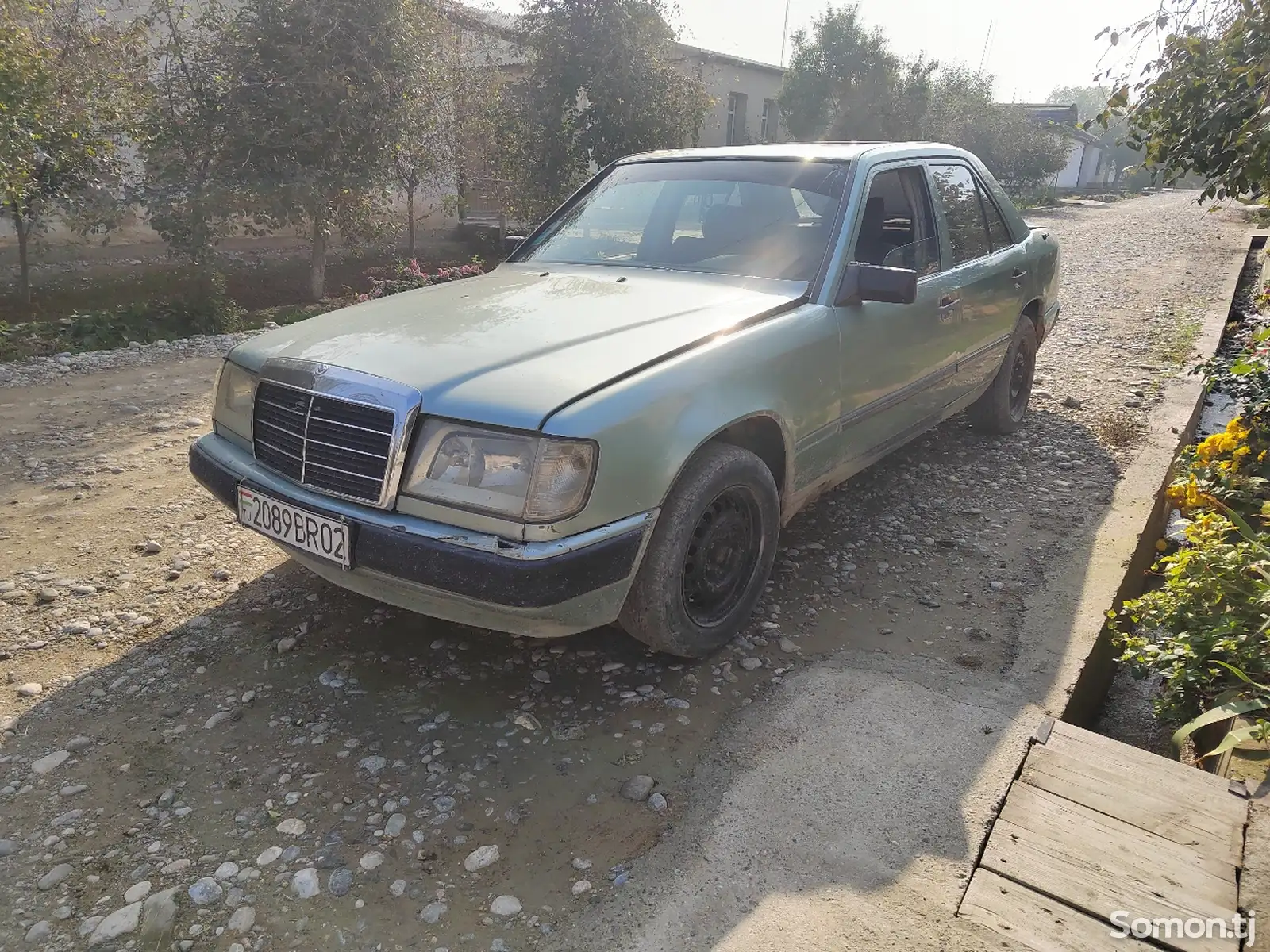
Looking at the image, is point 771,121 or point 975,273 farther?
point 771,121

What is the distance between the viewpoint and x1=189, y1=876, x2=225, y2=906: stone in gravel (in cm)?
194

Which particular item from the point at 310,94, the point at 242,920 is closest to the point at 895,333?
the point at 242,920

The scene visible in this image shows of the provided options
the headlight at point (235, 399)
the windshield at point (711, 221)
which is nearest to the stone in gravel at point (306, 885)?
the headlight at point (235, 399)

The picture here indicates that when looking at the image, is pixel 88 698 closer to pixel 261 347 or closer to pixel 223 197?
pixel 261 347

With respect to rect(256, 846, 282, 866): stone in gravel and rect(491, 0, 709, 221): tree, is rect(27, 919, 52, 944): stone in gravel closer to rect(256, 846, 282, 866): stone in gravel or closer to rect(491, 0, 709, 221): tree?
rect(256, 846, 282, 866): stone in gravel

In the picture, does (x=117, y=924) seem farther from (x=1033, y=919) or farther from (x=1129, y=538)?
(x=1129, y=538)

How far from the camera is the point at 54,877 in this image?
1.99 m

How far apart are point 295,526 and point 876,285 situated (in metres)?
2.19

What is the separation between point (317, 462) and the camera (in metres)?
2.47

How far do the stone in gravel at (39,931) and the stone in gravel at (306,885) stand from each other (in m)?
0.51

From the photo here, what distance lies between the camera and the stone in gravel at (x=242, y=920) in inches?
73.4

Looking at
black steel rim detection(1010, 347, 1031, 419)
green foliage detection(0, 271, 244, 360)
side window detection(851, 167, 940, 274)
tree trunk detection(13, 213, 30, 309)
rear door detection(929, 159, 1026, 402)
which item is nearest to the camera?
side window detection(851, 167, 940, 274)

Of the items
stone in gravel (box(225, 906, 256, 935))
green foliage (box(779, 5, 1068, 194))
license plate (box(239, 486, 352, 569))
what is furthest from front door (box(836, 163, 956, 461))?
green foliage (box(779, 5, 1068, 194))

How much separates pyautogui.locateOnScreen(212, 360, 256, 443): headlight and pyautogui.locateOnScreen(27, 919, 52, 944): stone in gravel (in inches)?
58.2
